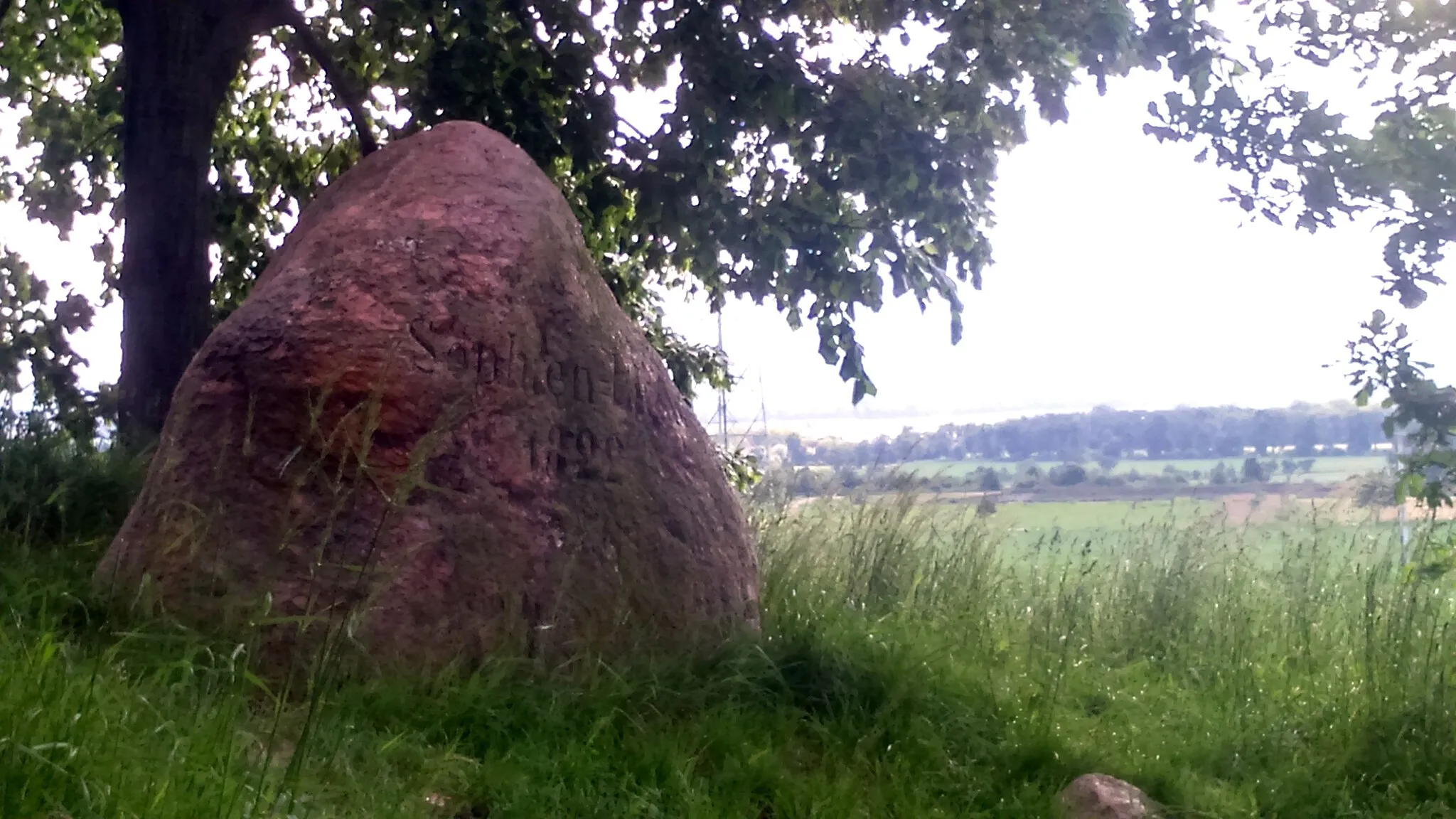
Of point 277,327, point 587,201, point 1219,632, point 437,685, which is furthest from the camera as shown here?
point 587,201

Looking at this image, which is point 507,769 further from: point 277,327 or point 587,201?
point 587,201

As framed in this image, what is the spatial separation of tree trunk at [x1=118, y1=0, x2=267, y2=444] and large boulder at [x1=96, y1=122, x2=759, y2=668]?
133cm

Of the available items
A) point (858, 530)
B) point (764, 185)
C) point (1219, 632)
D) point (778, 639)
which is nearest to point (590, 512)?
point (778, 639)

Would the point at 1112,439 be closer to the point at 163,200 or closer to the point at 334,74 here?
the point at 334,74

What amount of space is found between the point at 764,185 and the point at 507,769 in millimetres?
3879

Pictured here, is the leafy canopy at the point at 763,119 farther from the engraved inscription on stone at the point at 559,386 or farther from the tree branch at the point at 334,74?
the engraved inscription on stone at the point at 559,386

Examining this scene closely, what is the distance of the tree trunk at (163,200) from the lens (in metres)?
5.60

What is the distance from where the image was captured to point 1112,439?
713 cm

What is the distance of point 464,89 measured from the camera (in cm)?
593

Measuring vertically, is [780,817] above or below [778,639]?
below

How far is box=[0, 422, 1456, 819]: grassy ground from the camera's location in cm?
266

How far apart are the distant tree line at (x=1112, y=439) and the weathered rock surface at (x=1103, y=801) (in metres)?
3.01

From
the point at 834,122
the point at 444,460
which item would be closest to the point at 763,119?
the point at 834,122

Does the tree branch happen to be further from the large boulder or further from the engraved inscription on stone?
Result: the engraved inscription on stone
